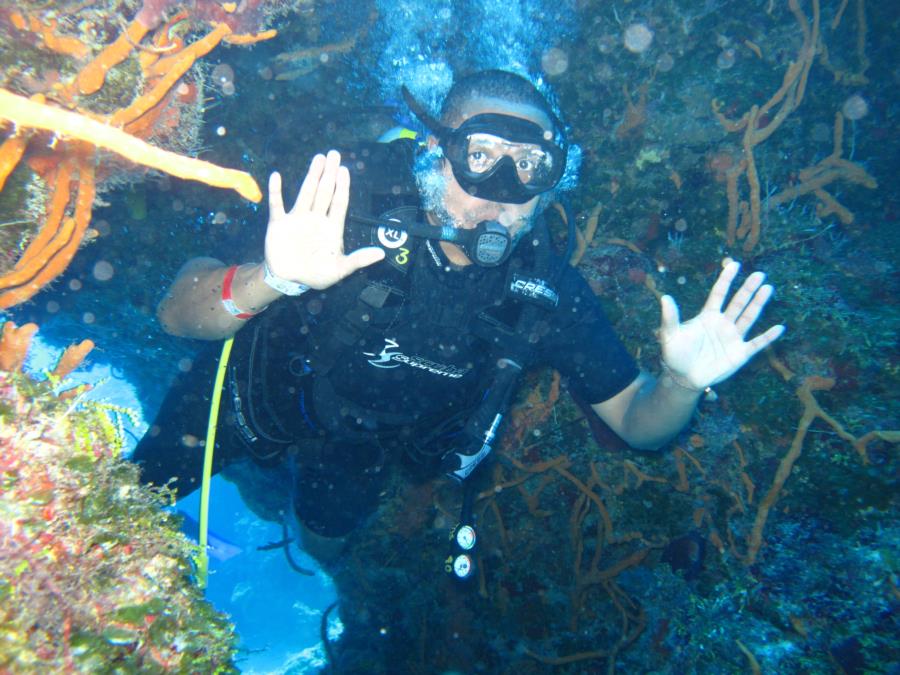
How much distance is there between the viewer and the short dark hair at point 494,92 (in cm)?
360

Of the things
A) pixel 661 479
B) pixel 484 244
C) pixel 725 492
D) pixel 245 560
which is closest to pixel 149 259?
pixel 484 244

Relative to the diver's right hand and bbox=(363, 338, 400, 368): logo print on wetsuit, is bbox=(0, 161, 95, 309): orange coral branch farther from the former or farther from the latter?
bbox=(363, 338, 400, 368): logo print on wetsuit

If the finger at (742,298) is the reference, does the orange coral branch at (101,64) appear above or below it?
above

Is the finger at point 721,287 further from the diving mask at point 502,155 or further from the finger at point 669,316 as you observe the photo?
the diving mask at point 502,155

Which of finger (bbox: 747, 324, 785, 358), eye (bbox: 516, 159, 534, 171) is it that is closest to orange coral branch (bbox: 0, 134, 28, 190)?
eye (bbox: 516, 159, 534, 171)

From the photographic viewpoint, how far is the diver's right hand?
2432 mm

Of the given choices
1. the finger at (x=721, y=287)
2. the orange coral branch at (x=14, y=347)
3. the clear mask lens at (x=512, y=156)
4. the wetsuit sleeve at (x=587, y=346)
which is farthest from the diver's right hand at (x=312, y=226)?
the finger at (x=721, y=287)

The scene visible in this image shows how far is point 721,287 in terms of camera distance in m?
3.09

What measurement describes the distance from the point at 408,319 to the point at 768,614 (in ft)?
12.7

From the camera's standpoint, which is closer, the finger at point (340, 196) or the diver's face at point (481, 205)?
the finger at point (340, 196)

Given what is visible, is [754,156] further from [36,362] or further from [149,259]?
[36,362]

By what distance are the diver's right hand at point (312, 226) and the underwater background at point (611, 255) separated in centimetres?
73

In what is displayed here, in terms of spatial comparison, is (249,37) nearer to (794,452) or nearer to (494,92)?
(494,92)

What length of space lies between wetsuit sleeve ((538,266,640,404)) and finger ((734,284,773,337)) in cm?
97
